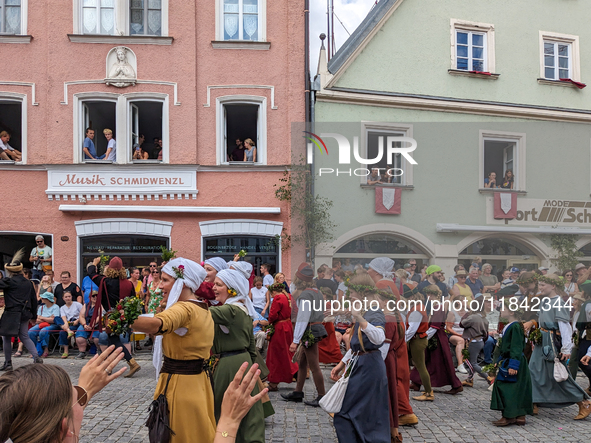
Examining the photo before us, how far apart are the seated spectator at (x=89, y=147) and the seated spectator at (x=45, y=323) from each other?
13.5 ft

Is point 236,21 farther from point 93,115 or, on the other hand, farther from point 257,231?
point 257,231

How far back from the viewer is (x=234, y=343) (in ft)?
15.9

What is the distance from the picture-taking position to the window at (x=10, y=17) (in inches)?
544

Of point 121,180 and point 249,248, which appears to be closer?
point 121,180

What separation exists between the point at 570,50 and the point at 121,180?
38.3 feet

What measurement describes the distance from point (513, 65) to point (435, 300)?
26.7 ft

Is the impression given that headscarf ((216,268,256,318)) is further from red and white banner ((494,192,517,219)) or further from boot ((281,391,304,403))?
red and white banner ((494,192,517,219))

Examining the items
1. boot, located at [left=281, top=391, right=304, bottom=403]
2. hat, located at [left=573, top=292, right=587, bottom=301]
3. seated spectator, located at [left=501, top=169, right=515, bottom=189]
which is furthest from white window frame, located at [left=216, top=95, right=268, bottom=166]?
hat, located at [left=573, top=292, right=587, bottom=301]

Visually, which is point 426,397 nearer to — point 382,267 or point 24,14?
point 382,267

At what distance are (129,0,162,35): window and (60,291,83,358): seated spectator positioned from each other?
274 inches

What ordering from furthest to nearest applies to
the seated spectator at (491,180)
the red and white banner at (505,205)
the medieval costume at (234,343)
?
the seated spectator at (491,180), the red and white banner at (505,205), the medieval costume at (234,343)

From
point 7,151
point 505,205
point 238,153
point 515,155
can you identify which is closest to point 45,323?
point 7,151

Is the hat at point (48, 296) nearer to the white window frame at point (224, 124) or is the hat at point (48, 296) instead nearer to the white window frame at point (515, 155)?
the white window frame at point (224, 124)

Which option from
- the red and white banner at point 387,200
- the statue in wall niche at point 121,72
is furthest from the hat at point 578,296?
the statue in wall niche at point 121,72
